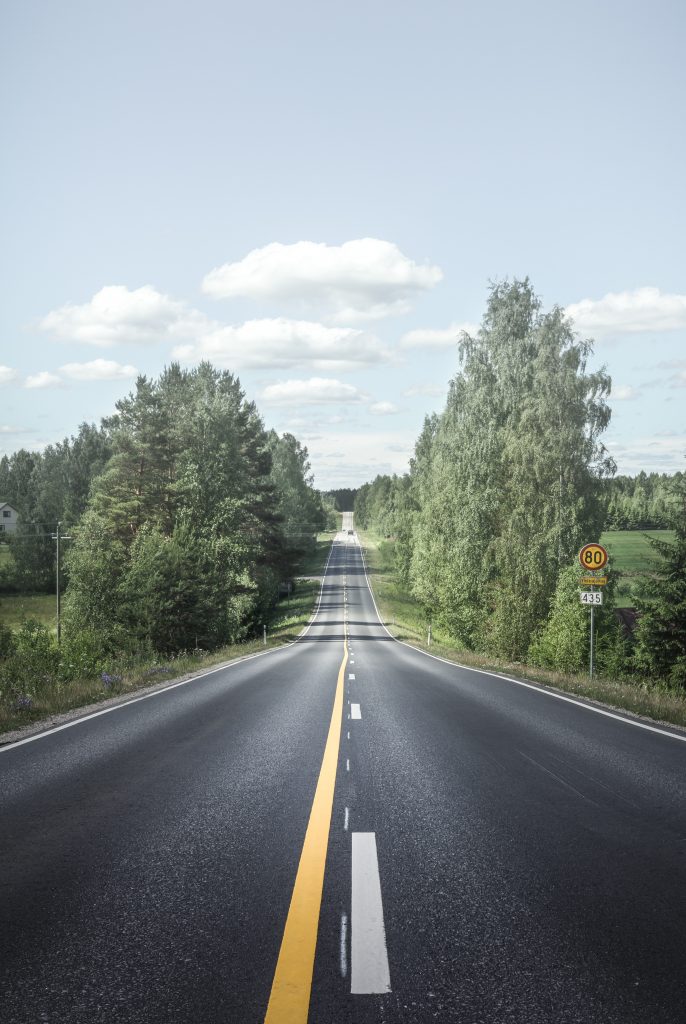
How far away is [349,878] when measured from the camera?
4121 mm

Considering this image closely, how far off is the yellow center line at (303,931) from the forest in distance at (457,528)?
813cm

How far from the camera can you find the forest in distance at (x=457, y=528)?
23219 millimetres

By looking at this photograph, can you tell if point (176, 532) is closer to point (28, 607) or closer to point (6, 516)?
point (28, 607)

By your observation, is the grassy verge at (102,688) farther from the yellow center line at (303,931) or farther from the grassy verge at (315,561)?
the grassy verge at (315,561)

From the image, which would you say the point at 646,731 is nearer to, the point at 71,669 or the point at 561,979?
the point at 561,979

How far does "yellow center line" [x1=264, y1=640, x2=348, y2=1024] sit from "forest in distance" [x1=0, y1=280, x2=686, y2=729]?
26.7 feet

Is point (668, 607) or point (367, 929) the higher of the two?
point (367, 929)

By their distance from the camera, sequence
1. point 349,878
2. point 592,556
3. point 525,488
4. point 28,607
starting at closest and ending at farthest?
point 349,878 < point 592,556 < point 525,488 < point 28,607

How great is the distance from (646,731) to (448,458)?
29.7 meters

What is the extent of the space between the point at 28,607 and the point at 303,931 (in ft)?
235

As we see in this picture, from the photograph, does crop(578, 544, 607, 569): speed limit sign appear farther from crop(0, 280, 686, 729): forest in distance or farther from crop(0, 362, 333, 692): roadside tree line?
crop(0, 362, 333, 692): roadside tree line

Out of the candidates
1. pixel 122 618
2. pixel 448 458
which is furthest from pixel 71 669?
pixel 448 458

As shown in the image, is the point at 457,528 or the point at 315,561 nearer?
the point at 457,528

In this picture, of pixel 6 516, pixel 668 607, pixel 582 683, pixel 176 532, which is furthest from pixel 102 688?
pixel 6 516
